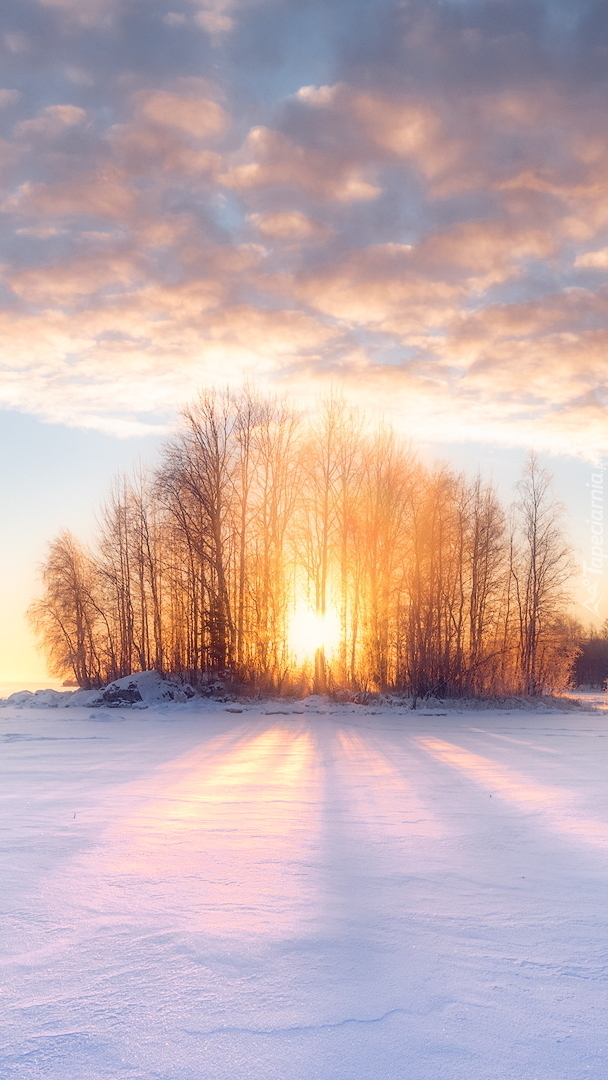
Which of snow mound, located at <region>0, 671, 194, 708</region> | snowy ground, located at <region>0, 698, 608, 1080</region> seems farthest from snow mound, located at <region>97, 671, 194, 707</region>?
snowy ground, located at <region>0, 698, 608, 1080</region>

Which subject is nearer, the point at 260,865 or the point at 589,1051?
the point at 589,1051

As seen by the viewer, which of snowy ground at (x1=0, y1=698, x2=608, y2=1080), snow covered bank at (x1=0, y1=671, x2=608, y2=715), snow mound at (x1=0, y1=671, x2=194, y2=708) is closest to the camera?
snowy ground at (x1=0, y1=698, x2=608, y2=1080)

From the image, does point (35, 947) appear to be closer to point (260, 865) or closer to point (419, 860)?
point (260, 865)

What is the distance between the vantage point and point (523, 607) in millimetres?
33094

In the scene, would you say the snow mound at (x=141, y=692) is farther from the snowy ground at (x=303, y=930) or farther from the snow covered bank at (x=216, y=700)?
the snowy ground at (x=303, y=930)

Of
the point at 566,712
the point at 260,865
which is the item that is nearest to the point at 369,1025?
the point at 260,865

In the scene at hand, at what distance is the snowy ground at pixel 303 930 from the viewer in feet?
8.21

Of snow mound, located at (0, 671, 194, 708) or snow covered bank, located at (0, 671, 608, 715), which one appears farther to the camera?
snow mound, located at (0, 671, 194, 708)

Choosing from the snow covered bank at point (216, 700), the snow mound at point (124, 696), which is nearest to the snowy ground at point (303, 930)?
the snow covered bank at point (216, 700)

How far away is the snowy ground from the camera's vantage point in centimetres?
250

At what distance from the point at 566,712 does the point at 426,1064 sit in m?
22.5

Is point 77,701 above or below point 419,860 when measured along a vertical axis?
below

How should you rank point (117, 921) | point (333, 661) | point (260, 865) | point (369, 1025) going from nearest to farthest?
1. point (369, 1025)
2. point (117, 921)
3. point (260, 865)
4. point (333, 661)

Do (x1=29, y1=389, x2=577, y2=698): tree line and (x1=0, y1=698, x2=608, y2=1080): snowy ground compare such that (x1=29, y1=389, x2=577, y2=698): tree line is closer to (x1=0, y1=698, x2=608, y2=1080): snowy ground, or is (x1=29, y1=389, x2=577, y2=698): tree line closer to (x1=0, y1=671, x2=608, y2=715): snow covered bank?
(x1=0, y1=671, x2=608, y2=715): snow covered bank
